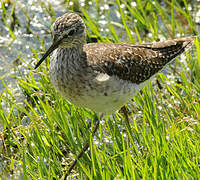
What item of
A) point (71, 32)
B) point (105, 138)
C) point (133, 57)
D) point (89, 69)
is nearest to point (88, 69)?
point (89, 69)

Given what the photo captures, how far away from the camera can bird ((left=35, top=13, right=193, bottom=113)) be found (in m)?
4.71

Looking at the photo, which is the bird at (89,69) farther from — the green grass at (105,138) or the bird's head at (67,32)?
the green grass at (105,138)

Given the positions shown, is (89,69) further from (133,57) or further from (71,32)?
(133,57)

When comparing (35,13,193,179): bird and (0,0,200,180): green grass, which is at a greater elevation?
(35,13,193,179): bird

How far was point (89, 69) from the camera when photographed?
480 centimetres

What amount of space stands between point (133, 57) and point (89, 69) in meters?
0.77

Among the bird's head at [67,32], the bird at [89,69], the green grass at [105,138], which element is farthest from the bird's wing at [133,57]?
the green grass at [105,138]

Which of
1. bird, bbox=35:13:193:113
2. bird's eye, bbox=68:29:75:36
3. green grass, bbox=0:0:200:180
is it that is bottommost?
green grass, bbox=0:0:200:180

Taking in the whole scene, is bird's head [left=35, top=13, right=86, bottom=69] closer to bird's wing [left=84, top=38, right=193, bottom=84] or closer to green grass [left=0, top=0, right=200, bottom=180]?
bird's wing [left=84, top=38, right=193, bottom=84]

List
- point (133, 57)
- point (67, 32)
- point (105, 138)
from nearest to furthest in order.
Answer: point (67, 32) → point (133, 57) → point (105, 138)

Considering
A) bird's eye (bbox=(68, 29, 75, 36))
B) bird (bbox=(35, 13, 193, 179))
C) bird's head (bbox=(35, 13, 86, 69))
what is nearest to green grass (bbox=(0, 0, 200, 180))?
bird (bbox=(35, 13, 193, 179))

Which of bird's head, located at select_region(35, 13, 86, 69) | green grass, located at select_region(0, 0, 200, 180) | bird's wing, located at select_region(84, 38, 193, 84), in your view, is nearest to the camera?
green grass, located at select_region(0, 0, 200, 180)

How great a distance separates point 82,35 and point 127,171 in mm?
1674

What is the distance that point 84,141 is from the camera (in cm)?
519
